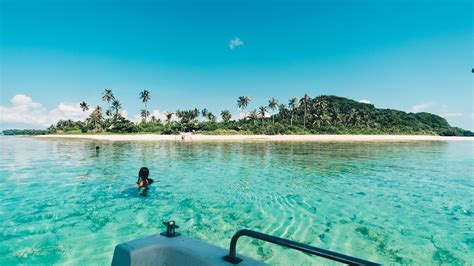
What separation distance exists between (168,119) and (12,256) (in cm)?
12245

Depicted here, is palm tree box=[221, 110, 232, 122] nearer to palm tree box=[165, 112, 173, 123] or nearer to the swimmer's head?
palm tree box=[165, 112, 173, 123]

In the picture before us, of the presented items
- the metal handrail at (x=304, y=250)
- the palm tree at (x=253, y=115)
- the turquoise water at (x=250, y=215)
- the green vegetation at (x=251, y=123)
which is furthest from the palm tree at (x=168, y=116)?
the metal handrail at (x=304, y=250)

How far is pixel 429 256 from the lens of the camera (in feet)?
23.9

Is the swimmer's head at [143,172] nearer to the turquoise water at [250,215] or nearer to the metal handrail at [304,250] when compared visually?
the turquoise water at [250,215]

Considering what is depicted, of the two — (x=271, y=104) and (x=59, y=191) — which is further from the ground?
(x=271, y=104)

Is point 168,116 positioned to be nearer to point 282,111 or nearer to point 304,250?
point 282,111

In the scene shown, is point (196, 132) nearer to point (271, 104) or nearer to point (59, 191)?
point (271, 104)

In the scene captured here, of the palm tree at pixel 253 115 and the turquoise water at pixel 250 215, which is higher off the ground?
the palm tree at pixel 253 115

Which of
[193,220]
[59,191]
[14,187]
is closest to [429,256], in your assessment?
[193,220]

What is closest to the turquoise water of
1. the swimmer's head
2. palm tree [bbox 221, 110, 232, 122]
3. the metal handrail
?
the swimmer's head

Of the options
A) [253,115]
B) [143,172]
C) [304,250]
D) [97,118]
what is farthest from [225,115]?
[304,250]

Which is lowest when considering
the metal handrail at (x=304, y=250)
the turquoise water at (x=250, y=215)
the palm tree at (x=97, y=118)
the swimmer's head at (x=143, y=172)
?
the turquoise water at (x=250, y=215)

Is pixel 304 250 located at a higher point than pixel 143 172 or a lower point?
higher

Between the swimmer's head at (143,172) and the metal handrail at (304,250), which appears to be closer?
the metal handrail at (304,250)
